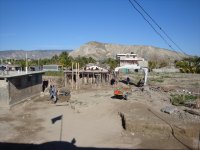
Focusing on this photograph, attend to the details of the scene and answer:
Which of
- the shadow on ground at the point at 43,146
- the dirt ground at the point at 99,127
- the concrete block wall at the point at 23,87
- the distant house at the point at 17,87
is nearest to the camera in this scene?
the shadow on ground at the point at 43,146

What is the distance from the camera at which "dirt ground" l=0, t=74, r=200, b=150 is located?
13453 millimetres

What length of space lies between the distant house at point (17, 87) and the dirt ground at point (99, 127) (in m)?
0.86

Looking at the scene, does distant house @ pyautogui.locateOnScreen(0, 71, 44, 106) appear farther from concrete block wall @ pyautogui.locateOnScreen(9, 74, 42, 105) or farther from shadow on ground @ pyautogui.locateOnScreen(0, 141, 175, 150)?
shadow on ground @ pyautogui.locateOnScreen(0, 141, 175, 150)

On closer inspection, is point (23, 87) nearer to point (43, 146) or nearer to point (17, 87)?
point (17, 87)

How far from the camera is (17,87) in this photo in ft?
75.5

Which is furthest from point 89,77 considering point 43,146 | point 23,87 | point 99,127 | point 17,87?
point 43,146

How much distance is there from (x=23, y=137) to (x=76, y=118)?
4852mm

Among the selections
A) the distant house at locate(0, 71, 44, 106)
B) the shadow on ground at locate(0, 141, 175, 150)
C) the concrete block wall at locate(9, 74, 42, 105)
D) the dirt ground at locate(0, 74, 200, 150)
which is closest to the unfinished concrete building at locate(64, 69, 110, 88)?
the concrete block wall at locate(9, 74, 42, 105)

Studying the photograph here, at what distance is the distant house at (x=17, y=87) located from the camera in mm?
20984

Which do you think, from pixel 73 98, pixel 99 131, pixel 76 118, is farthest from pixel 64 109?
pixel 99 131

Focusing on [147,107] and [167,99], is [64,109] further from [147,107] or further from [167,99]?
[167,99]

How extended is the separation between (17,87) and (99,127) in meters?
10.3

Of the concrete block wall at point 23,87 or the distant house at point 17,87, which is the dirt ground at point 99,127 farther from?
the concrete block wall at point 23,87

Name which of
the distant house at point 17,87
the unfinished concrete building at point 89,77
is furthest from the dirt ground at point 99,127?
the unfinished concrete building at point 89,77
